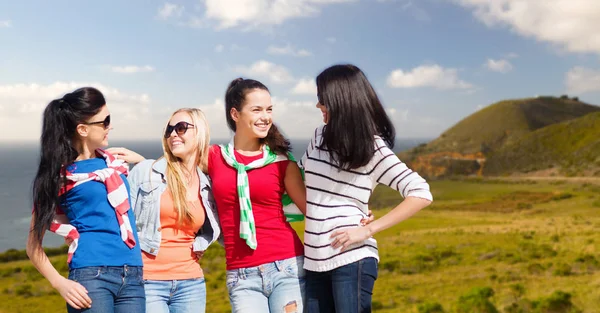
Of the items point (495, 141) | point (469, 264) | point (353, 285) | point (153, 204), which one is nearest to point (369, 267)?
point (353, 285)

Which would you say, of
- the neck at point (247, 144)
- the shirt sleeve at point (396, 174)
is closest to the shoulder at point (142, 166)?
the neck at point (247, 144)

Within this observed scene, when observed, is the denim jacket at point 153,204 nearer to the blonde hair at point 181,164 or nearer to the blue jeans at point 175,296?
the blonde hair at point 181,164

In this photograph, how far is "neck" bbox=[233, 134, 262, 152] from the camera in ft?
15.1

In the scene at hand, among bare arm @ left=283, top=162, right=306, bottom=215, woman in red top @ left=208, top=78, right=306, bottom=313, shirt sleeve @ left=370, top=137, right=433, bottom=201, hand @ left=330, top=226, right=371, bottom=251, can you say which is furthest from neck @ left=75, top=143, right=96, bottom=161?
shirt sleeve @ left=370, top=137, right=433, bottom=201

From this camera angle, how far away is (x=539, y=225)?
7069cm

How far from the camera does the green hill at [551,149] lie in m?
139

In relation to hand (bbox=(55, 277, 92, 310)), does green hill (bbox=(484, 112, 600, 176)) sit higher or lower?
higher

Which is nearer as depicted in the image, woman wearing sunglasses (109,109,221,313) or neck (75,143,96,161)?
neck (75,143,96,161)

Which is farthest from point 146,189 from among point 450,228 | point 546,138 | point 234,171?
point 546,138

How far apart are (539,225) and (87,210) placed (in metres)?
74.7

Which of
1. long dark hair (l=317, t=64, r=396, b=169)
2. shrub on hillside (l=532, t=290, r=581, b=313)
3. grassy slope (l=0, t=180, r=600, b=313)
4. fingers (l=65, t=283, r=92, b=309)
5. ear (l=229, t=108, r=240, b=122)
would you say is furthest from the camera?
grassy slope (l=0, t=180, r=600, b=313)

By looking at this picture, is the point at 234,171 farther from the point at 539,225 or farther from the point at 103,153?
the point at 539,225

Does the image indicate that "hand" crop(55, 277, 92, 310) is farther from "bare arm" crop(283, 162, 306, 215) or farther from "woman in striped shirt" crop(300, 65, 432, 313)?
"bare arm" crop(283, 162, 306, 215)

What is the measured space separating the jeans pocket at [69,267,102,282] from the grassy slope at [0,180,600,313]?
103 ft
